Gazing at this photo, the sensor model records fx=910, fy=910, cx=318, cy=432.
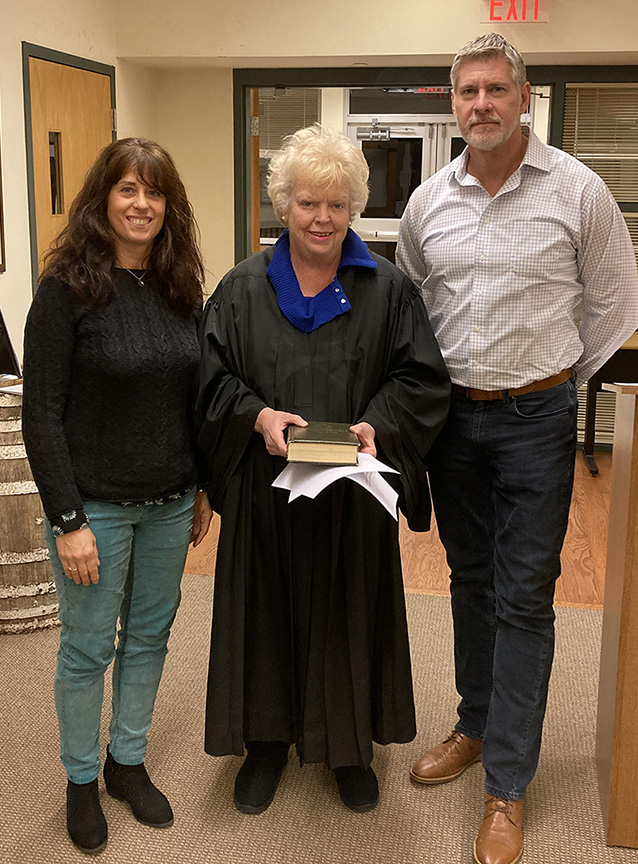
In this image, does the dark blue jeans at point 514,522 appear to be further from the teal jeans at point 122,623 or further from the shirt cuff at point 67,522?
the shirt cuff at point 67,522

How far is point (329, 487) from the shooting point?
2.10 meters

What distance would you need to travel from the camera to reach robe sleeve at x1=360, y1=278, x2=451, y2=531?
2.05 m

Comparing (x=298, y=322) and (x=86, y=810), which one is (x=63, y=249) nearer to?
(x=298, y=322)

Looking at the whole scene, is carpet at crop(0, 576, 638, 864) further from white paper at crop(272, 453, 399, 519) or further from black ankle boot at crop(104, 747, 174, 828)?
white paper at crop(272, 453, 399, 519)

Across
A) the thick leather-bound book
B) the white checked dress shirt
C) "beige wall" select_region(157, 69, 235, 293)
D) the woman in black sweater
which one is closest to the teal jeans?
the woman in black sweater

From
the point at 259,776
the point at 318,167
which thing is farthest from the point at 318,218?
the point at 259,776

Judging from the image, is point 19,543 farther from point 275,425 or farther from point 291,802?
point 275,425

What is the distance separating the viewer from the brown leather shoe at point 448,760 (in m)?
2.35

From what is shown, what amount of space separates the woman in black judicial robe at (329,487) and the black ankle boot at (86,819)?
0.98ft

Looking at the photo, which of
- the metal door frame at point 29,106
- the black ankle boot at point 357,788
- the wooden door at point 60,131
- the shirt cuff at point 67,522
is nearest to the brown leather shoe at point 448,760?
the black ankle boot at point 357,788

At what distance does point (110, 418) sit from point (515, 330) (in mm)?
895

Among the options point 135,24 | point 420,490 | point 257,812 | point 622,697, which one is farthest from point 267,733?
point 135,24

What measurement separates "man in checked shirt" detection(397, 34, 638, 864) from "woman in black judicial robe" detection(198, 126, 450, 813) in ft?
0.36

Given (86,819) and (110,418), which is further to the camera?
(86,819)
